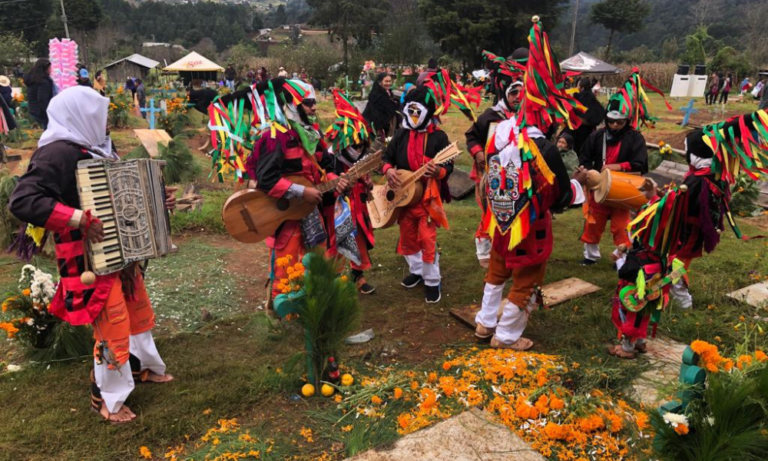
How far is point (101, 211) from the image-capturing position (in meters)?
3.00

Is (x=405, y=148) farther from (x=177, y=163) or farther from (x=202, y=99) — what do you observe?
(x=202, y=99)

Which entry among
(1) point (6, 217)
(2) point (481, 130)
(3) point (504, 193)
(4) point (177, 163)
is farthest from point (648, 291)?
(4) point (177, 163)

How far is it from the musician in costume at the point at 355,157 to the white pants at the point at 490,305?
133cm

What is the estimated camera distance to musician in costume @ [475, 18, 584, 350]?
352 centimetres

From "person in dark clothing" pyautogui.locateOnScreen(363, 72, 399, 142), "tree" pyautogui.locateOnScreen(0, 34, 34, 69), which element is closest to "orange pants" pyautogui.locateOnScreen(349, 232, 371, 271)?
"person in dark clothing" pyautogui.locateOnScreen(363, 72, 399, 142)

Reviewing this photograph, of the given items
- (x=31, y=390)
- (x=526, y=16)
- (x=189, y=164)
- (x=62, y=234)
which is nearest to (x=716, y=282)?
(x=62, y=234)

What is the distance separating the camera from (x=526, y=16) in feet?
112

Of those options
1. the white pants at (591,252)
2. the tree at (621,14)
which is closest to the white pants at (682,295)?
the white pants at (591,252)

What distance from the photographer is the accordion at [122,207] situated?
297 cm

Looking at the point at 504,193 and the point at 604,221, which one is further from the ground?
the point at 504,193

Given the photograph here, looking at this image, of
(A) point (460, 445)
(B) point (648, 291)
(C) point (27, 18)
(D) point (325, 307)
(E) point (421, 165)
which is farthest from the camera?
(C) point (27, 18)

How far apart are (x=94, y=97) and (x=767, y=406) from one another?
12.2ft

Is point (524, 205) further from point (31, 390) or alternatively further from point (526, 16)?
point (526, 16)

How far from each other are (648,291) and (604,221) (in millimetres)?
2404
